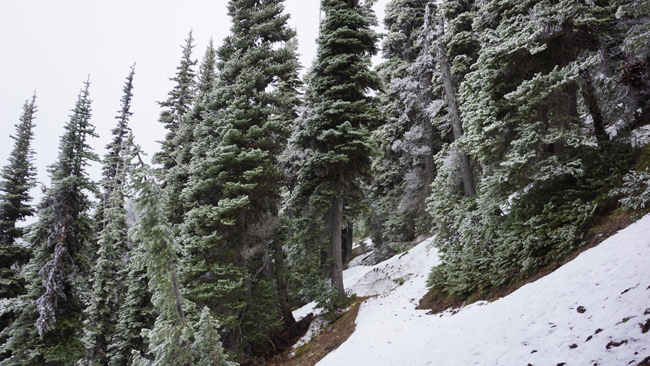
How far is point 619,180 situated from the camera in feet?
22.8

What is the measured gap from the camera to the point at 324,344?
1158 centimetres

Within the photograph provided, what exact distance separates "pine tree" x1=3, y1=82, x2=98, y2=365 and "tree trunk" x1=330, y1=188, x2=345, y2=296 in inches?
415

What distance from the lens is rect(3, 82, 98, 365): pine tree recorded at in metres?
11.7

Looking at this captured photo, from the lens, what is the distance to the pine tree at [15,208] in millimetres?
14445

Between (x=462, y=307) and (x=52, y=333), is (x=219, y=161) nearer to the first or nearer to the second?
(x=52, y=333)

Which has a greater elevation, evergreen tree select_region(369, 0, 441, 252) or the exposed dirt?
evergreen tree select_region(369, 0, 441, 252)

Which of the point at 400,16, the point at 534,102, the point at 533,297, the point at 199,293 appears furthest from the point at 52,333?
the point at 400,16

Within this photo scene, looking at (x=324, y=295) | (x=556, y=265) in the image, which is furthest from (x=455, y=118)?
(x=324, y=295)

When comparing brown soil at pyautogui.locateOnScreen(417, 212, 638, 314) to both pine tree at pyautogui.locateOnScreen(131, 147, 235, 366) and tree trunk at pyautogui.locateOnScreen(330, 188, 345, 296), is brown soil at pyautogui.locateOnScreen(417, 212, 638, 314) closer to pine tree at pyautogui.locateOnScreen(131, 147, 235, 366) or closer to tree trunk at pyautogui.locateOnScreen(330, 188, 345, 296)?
tree trunk at pyautogui.locateOnScreen(330, 188, 345, 296)

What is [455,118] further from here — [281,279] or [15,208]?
[15,208]

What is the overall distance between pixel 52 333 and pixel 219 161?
9.34m

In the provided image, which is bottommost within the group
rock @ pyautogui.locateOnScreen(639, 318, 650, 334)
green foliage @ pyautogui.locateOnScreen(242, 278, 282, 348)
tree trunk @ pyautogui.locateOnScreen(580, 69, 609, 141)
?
green foliage @ pyautogui.locateOnScreen(242, 278, 282, 348)

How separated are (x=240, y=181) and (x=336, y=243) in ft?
16.3

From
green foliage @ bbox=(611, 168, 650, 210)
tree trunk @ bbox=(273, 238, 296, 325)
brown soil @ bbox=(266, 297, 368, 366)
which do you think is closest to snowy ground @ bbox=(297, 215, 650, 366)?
green foliage @ bbox=(611, 168, 650, 210)
